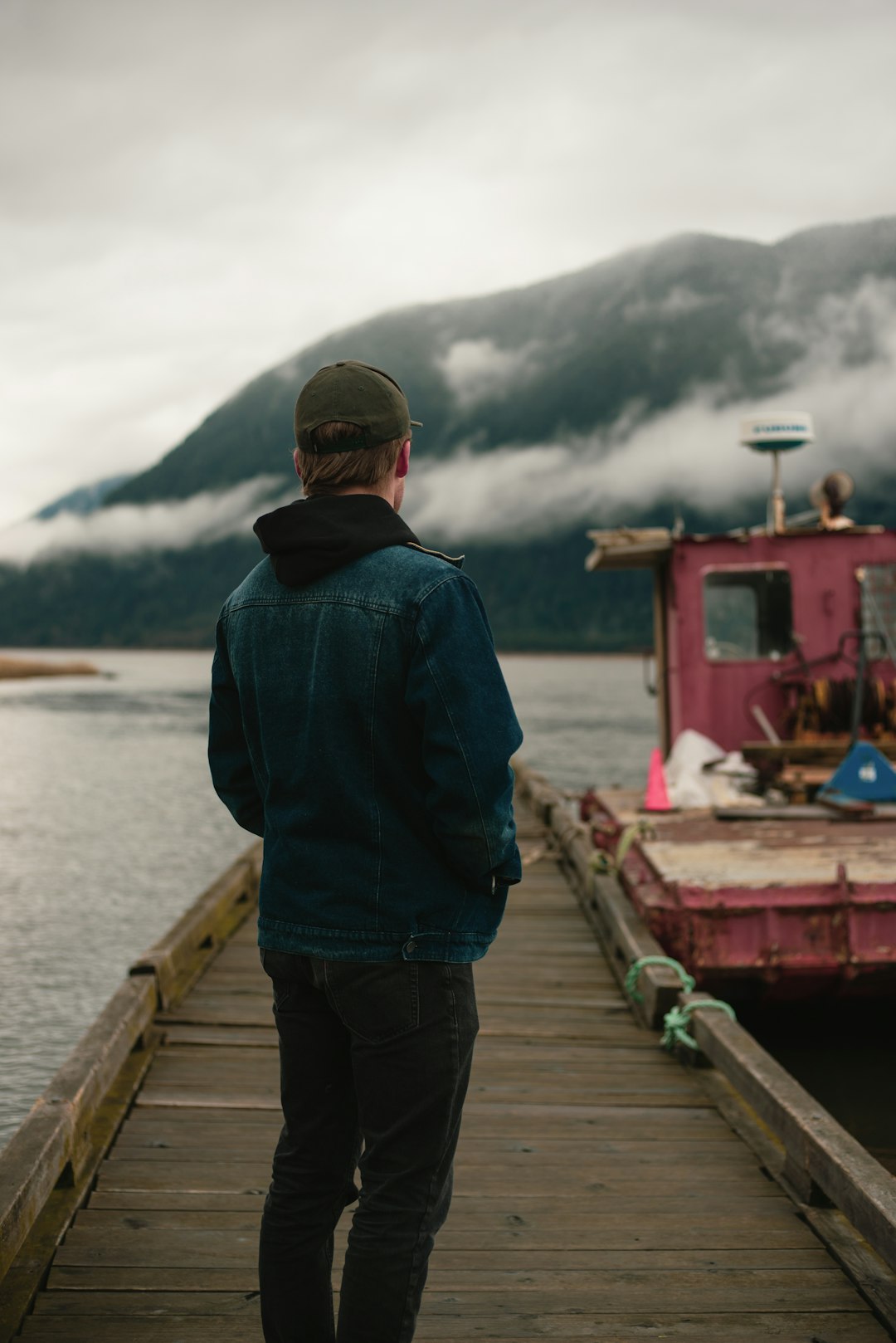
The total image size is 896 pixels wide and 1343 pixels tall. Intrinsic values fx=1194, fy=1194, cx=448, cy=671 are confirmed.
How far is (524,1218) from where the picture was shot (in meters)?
4.00

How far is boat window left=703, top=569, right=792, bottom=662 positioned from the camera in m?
11.5

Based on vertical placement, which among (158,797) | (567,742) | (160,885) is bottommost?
(567,742)

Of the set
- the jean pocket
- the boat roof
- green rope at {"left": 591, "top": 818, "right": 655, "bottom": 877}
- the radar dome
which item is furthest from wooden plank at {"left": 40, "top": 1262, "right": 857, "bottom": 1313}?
the radar dome

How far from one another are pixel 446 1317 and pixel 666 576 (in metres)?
9.88

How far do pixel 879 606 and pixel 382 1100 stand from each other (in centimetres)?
1010

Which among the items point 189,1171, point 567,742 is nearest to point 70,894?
point 189,1171

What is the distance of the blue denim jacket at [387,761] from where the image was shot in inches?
91.1

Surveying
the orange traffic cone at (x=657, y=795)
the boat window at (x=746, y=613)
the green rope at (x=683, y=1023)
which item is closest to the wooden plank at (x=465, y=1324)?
the green rope at (x=683, y=1023)

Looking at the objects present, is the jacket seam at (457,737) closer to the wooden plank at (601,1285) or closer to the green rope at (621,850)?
the wooden plank at (601,1285)

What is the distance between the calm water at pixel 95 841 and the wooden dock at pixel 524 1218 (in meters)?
4.19

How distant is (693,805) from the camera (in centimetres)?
1012

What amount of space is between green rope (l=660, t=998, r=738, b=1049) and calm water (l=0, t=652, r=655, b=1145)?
4.92m

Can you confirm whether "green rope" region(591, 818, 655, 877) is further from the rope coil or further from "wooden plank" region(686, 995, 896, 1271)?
"wooden plank" region(686, 995, 896, 1271)

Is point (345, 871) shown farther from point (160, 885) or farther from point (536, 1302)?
point (160, 885)
